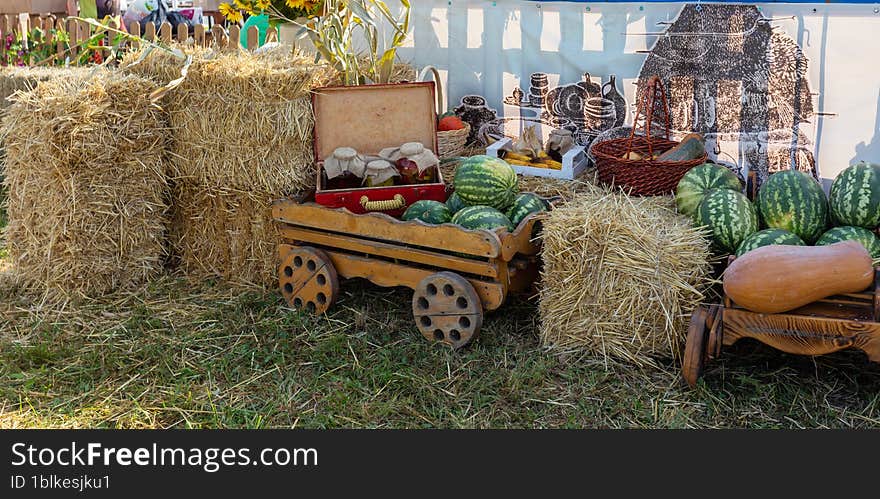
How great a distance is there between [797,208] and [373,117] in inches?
93.9

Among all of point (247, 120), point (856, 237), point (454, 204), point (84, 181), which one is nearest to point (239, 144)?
point (247, 120)

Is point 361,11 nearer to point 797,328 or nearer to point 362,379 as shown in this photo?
point 362,379

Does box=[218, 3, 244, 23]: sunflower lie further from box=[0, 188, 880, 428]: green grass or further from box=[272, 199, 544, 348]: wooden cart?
box=[0, 188, 880, 428]: green grass

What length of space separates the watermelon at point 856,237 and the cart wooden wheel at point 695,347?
71 cm

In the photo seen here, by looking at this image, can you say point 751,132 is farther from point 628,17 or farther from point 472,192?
point 472,192

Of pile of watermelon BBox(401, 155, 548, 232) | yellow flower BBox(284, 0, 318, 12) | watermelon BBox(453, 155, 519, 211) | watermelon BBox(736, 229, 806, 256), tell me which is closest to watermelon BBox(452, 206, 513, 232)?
pile of watermelon BBox(401, 155, 548, 232)

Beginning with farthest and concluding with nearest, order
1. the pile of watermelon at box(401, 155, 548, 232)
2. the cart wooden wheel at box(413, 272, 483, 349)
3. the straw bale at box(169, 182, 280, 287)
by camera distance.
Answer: the straw bale at box(169, 182, 280, 287) → the pile of watermelon at box(401, 155, 548, 232) → the cart wooden wheel at box(413, 272, 483, 349)

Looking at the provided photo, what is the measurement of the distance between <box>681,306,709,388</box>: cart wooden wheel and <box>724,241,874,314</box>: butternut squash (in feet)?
0.77

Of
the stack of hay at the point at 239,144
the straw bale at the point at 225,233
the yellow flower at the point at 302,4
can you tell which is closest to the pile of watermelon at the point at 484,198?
the stack of hay at the point at 239,144

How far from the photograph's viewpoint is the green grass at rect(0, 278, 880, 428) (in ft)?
11.8

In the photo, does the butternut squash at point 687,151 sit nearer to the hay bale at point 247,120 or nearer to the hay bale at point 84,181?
the hay bale at point 247,120

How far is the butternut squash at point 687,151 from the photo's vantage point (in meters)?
4.83

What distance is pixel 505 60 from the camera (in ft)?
19.7

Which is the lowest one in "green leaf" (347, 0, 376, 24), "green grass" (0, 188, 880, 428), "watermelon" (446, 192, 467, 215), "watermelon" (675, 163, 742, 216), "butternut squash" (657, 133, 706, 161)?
"green grass" (0, 188, 880, 428)
